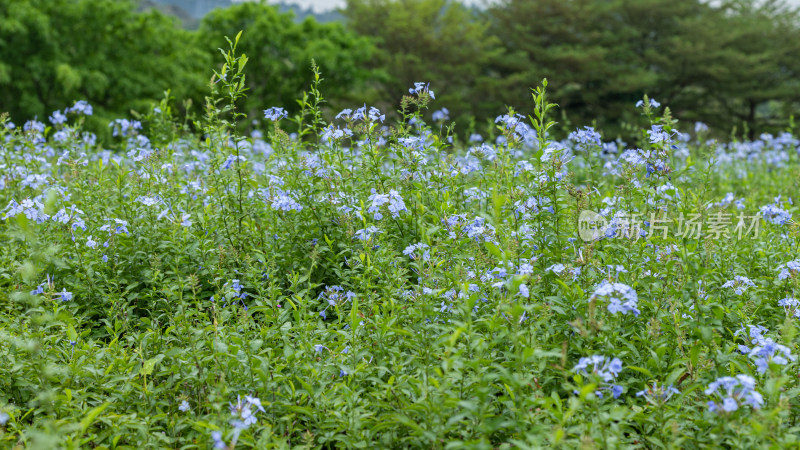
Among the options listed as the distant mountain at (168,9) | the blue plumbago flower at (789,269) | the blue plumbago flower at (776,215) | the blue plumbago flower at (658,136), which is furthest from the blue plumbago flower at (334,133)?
the distant mountain at (168,9)

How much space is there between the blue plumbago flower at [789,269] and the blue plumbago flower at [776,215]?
642 mm

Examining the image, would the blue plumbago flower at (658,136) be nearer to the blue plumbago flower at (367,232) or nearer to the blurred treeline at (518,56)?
the blue plumbago flower at (367,232)

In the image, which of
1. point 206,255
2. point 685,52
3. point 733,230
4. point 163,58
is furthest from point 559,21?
point 206,255

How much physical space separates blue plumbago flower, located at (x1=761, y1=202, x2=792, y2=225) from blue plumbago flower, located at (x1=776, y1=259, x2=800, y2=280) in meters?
0.64

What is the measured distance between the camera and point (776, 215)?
14.0 ft

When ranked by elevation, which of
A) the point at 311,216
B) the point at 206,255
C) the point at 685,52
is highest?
the point at 685,52

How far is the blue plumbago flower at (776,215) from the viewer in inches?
159

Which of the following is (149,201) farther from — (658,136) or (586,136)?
(658,136)

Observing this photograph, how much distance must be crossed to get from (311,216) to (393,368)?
171 cm

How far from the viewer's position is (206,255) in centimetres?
376

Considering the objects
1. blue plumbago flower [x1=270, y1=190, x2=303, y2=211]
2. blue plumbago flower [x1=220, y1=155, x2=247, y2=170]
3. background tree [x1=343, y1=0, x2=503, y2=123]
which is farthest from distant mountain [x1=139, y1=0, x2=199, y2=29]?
blue plumbago flower [x1=270, y1=190, x2=303, y2=211]

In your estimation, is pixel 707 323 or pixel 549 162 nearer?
pixel 707 323

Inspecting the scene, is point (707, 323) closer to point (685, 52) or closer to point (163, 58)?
point (163, 58)

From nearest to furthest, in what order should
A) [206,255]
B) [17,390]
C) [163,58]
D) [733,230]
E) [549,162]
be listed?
[17,390]
[549,162]
[206,255]
[733,230]
[163,58]
